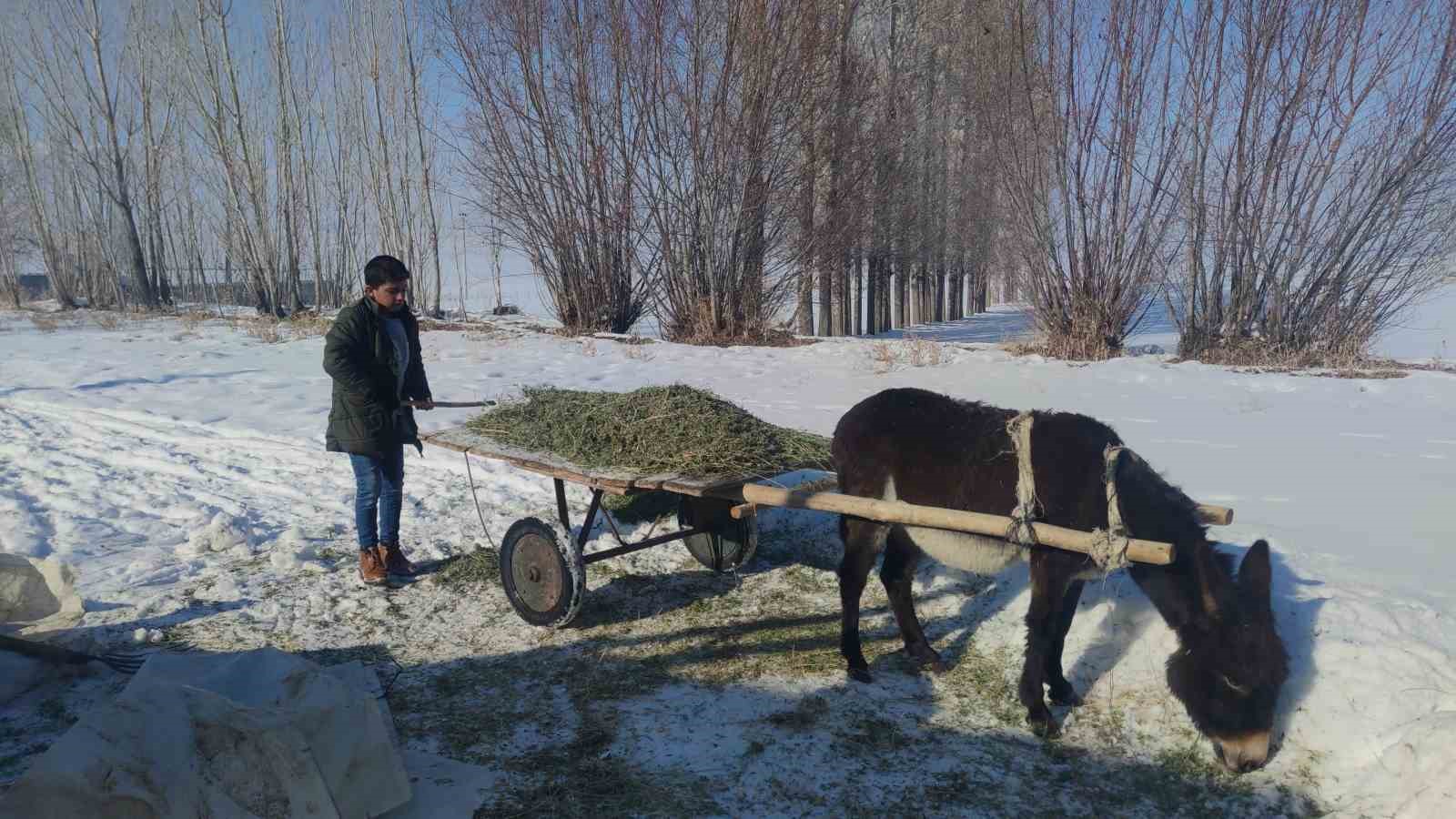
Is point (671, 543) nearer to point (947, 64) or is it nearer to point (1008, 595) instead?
point (1008, 595)

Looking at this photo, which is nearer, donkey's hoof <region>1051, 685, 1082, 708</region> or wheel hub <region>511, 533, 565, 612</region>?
donkey's hoof <region>1051, 685, 1082, 708</region>

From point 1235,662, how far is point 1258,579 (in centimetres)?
33

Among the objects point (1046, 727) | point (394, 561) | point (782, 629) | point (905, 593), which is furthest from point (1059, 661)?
point (394, 561)

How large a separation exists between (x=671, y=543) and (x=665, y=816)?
311 centimetres

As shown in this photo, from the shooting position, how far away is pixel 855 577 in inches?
164

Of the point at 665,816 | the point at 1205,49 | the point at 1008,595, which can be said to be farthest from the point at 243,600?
the point at 1205,49

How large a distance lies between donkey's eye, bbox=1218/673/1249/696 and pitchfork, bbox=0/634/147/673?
14.9 feet

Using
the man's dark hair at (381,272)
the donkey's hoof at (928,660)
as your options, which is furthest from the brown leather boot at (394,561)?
the donkey's hoof at (928,660)

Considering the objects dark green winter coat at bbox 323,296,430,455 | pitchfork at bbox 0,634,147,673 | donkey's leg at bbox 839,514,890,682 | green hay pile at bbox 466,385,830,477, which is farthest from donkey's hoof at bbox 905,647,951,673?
pitchfork at bbox 0,634,147,673

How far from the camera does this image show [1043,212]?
13.4 meters

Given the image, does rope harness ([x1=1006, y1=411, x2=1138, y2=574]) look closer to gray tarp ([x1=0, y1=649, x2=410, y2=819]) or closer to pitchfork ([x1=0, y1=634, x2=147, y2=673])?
gray tarp ([x1=0, y1=649, x2=410, y2=819])

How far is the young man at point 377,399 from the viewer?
16.4ft

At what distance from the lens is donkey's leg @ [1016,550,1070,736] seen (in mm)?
3537

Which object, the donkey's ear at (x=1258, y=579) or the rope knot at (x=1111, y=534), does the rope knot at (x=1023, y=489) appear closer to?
the rope knot at (x=1111, y=534)
